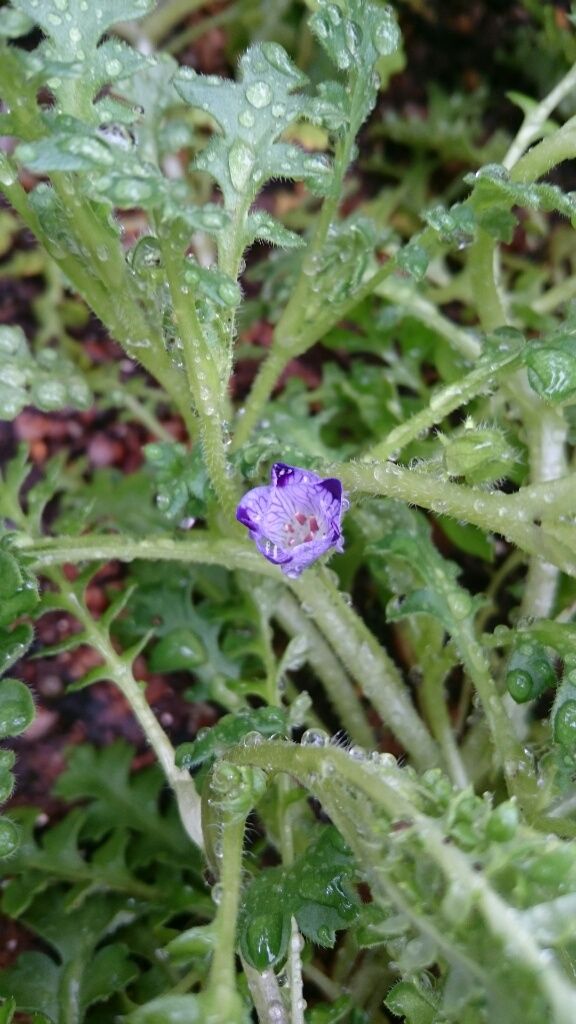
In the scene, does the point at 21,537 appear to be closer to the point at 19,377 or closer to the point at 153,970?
Result: the point at 19,377

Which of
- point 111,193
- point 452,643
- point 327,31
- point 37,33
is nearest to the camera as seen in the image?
point 111,193

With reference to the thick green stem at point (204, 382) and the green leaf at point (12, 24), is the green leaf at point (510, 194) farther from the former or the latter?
the green leaf at point (12, 24)

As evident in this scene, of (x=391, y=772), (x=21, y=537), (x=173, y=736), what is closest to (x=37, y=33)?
(x=21, y=537)

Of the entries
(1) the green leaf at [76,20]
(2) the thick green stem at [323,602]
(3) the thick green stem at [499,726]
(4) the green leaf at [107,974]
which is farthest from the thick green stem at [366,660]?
(1) the green leaf at [76,20]

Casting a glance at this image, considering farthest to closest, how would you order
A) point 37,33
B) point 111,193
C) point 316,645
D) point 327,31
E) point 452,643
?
point 37,33, point 316,645, point 452,643, point 327,31, point 111,193

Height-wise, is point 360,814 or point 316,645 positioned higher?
point 316,645

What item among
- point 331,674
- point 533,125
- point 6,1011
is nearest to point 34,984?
point 6,1011

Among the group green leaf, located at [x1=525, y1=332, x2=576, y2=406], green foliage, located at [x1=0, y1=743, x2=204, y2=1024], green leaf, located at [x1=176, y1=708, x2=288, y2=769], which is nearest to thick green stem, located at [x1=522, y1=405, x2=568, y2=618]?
green leaf, located at [x1=525, y1=332, x2=576, y2=406]

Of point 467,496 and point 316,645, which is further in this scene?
point 316,645

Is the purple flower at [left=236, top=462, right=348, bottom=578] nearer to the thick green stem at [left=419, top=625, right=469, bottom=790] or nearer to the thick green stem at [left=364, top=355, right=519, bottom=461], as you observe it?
the thick green stem at [left=364, top=355, right=519, bottom=461]
